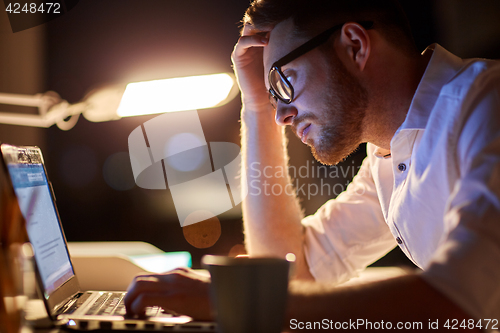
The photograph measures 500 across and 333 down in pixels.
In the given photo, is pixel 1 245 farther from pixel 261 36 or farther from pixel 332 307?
pixel 261 36

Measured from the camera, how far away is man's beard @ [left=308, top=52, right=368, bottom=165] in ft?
3.06

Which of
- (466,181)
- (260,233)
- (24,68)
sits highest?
(24,68)

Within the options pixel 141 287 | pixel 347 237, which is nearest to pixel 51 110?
pixel 141 287

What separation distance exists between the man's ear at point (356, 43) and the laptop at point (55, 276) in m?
0.81

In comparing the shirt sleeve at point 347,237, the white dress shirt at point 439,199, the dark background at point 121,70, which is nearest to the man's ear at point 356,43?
the white dress shirt at point 439,199

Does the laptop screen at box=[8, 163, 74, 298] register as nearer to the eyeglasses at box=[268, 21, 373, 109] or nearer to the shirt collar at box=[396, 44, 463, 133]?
the eyeglasses at box=[268, 21, 373, 109]

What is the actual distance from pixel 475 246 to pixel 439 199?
13.3 inches

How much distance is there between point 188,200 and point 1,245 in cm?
133

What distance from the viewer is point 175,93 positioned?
126 cm

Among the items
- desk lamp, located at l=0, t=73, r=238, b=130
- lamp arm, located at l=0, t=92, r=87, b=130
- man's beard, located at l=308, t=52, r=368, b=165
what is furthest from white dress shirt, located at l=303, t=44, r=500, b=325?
lamp arm, located at l=0, t=92, r=87, b=130

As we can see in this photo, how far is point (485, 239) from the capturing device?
16.4 inches

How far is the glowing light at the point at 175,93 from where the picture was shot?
1.25 metres

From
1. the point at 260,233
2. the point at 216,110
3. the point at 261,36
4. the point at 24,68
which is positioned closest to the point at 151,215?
the point at 216,110
